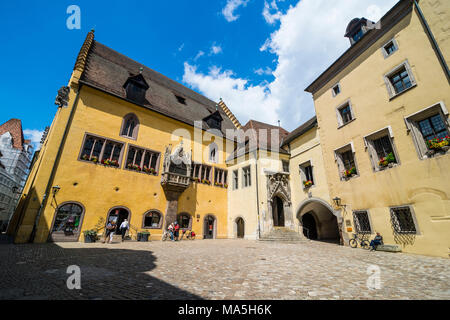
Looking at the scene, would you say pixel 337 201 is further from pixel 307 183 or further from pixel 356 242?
pixel 307 183

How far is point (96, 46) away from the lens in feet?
66.9

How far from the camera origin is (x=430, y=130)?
970 cm

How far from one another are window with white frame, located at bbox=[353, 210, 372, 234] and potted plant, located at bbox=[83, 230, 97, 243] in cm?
Answer: 1702

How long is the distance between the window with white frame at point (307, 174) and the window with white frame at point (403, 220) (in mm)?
6617

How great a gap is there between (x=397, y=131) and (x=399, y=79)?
3.17 metres

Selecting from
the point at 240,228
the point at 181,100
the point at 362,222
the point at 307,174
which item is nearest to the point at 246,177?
the point at 240,228

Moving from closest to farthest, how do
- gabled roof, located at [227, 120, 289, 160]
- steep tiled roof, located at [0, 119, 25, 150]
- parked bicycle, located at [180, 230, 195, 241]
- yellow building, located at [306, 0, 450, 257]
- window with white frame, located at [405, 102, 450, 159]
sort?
window with white frame, located at [405, 102, 450, 159] → yellow building, located at [306, 0, 450, 257] → parked bicycle, located at [180, 230, 195, 241] → gabled roof, located at [227, 120, 289, 160] → steep tiled roof, located at [0, 119, 25, 150]

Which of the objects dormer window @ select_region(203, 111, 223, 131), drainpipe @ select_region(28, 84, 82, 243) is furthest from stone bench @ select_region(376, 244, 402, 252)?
drainpipe @ select_region(28, 84, 82, 243)

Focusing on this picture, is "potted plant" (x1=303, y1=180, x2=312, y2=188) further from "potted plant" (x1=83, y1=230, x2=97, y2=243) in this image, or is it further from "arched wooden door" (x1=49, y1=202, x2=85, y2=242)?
"arched wooden door" (x1=49, y1=202, x2=85, y2=242)

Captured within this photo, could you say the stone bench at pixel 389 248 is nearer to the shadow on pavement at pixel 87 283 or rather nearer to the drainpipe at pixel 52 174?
the shadow on pavement at pixel 87 283

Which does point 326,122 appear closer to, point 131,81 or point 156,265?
point 156,265

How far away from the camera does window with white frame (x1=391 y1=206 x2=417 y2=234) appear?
32.0 feet

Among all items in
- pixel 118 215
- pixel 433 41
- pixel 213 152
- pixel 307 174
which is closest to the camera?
pixel 433 41
